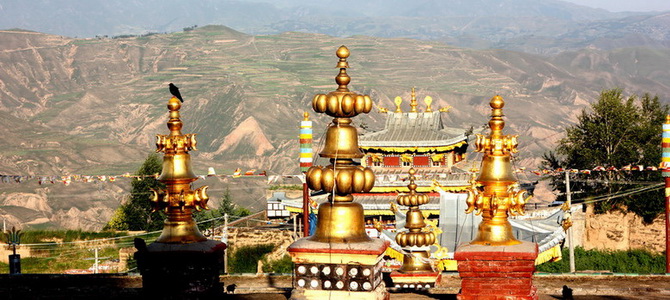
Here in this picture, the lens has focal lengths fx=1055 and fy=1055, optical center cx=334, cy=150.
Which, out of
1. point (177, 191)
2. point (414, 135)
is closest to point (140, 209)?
point (414, 135)

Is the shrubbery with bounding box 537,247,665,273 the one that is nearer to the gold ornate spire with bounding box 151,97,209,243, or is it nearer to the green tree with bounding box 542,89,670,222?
the green tree with bounding box 542,89,670,222

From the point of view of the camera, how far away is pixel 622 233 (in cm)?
5878

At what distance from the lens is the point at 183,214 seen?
1408cm

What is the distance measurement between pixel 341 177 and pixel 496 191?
10.4ft

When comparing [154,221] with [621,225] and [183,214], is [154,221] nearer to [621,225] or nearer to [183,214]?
[621,225]

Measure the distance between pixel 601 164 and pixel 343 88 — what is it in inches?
2463

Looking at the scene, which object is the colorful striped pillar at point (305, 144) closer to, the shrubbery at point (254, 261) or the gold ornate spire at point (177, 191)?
the shrubbery at point (254, 261)

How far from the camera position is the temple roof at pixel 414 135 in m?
57.6

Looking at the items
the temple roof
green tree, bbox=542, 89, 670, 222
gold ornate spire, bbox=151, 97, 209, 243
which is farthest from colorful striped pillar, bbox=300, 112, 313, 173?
green tree, bbox=542, 89, 670, 222

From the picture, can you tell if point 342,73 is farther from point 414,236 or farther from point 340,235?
point 414,236

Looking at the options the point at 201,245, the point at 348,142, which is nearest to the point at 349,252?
the point at 348,142

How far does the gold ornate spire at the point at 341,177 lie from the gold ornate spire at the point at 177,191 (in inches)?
102

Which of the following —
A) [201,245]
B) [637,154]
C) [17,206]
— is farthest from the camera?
[17,206]

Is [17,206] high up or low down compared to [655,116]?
down
